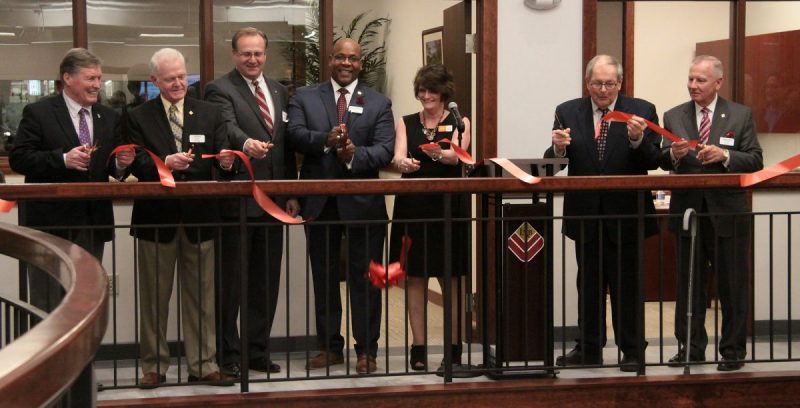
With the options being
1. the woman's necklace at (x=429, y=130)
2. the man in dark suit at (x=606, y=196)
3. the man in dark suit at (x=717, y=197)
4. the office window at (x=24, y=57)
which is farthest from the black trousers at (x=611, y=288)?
the office window at (x=24, y=57)

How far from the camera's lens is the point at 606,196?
5.18 metres

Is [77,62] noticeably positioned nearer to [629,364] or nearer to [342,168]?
[342,168]

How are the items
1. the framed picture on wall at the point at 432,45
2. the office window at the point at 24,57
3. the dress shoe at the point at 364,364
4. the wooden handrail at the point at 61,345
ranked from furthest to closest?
the framed picture on wall at the point at 432,45 → the office window at the point at 24,57 → the dress shoe at the point at 364,364 → the wooden handrail at the point at 61,345

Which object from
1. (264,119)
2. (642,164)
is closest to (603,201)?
(642,164)

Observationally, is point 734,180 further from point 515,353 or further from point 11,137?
point 11,137

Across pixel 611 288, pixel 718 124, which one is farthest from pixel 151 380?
pixel 718 124

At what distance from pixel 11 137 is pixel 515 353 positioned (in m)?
2.75

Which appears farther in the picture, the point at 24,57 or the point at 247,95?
the point at 24,57

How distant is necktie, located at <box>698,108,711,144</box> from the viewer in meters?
5.39

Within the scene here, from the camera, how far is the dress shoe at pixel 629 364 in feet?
15.7

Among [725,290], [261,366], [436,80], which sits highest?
[436,80]

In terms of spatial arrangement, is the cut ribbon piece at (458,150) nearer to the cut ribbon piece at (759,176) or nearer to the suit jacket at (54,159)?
the cut ribbon piece at (759,176)

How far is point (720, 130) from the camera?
5.36 meters

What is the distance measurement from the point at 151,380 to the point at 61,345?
355cm
